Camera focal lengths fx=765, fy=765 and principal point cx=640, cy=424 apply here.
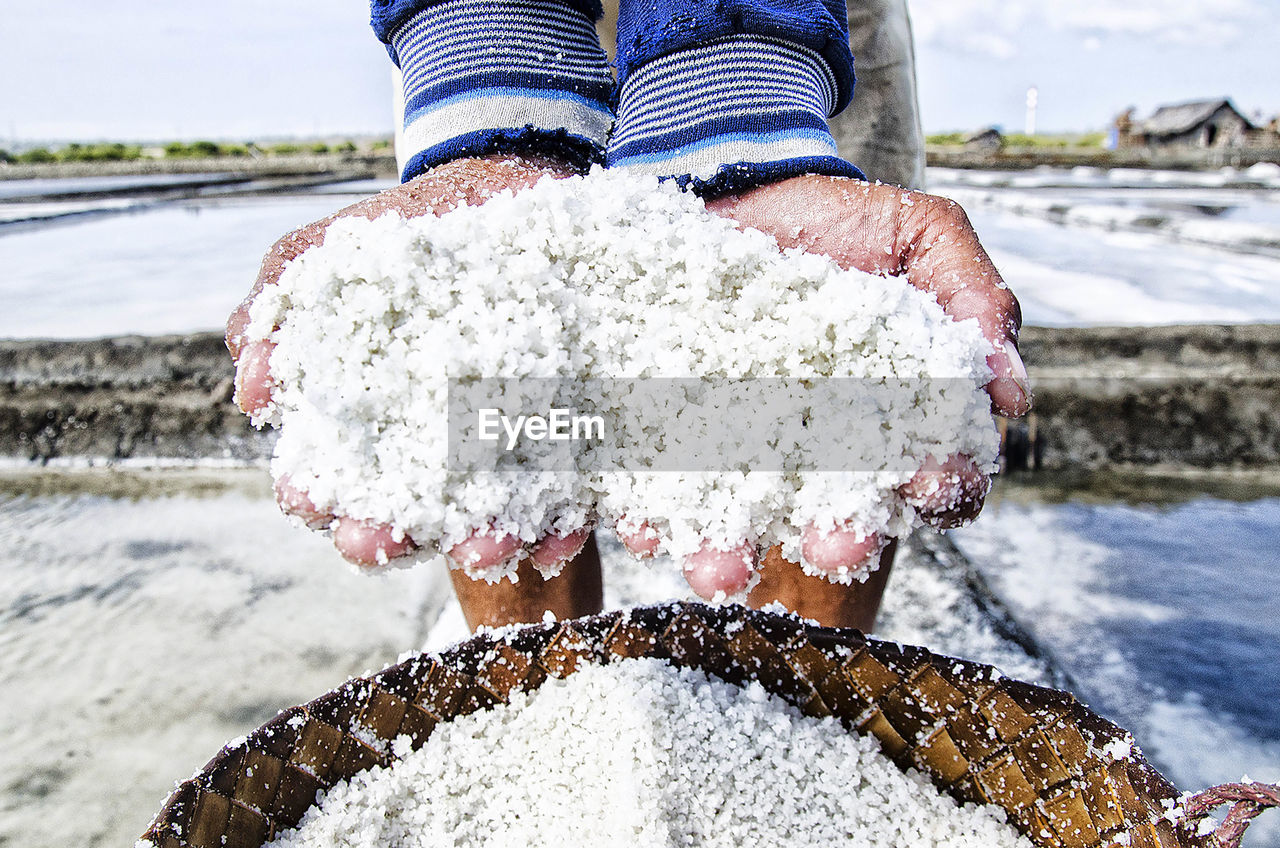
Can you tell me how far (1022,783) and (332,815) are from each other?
75 centimetres

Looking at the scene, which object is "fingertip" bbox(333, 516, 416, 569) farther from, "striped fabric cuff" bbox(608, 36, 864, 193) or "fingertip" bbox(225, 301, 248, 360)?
"striped fabric cuff" bbox(608, 36, 864, 193)

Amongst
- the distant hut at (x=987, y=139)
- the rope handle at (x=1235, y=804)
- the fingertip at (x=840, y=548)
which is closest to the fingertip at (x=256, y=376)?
the fingertip at (x=840, y=548)

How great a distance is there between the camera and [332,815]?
82 cm

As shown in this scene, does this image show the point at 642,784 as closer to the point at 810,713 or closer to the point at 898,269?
the point at 810,713

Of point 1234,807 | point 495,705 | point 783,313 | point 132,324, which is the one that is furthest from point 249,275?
point 1234,807

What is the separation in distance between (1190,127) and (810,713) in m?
23.4

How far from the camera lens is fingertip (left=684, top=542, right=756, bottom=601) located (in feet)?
2.22

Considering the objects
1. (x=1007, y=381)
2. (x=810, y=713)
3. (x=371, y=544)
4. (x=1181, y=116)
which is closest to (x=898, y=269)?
(x=1007, y=381)

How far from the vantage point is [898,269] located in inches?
35.5

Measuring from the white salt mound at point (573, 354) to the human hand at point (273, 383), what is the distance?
0.04ft

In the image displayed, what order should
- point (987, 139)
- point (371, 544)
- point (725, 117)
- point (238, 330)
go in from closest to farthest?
point (371, 544) < point (238, 330) < point (725, 117) < point (987, 139)

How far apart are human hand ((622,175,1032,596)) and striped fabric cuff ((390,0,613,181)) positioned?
0.27 meters

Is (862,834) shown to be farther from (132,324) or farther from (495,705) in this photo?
(132,324)

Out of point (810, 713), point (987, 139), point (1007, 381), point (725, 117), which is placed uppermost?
point (987, 139)
